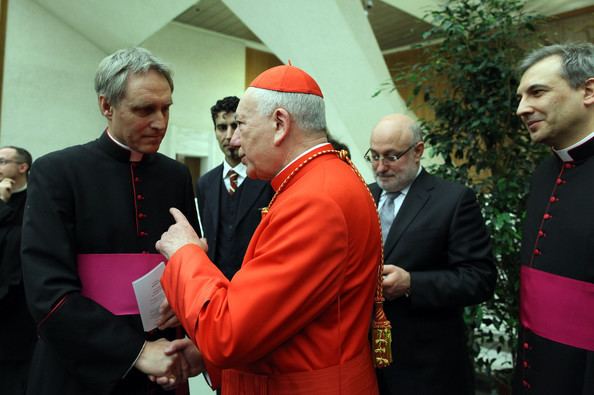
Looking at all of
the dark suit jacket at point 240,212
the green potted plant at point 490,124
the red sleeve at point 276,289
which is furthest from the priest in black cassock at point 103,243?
the green potted plant at point 490,124

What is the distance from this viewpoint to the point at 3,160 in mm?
3471

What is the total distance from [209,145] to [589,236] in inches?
287

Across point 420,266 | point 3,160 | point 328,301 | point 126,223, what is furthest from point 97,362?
point 3,160

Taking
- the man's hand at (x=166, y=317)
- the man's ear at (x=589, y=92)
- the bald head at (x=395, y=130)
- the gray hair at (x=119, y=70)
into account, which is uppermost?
the gray hair at (x=119, y=70)

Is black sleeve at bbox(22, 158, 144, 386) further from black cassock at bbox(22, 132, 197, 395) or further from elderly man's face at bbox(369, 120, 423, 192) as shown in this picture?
elderly man's face at bbox(369, 120, 423, 192)

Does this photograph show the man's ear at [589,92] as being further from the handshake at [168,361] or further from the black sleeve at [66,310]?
the black sleeve at [66,310]

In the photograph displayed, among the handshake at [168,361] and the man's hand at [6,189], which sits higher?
the man's hand at [6,189]

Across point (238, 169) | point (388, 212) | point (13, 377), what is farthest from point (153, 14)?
point (388, 212)

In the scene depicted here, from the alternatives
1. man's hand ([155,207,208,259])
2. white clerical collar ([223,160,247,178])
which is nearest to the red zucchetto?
man's hand ([155,207,208,259])

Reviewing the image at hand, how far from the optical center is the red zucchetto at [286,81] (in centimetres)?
129

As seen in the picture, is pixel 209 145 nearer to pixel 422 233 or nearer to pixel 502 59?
pixel 502 59

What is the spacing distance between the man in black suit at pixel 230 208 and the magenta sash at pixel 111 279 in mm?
1112

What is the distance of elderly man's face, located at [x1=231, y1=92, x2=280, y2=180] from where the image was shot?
50.0 inches

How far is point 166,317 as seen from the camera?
1507mm
